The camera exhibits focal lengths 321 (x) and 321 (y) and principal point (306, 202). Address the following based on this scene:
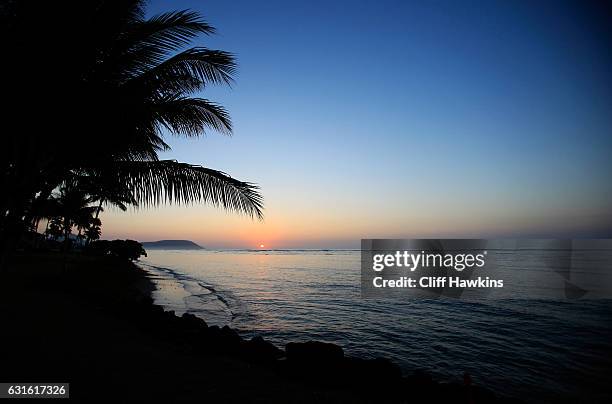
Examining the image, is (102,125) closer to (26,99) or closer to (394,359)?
(26,99)

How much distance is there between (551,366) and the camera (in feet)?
29.6

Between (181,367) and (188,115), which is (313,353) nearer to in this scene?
(181,367)

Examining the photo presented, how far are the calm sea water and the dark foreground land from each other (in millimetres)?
3409

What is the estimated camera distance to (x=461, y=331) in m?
12.7

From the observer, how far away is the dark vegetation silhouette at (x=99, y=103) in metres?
3.89

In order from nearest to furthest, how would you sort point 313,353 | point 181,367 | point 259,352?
point 181,367
point 313,353
point 259,352

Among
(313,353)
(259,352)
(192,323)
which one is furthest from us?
(192,323)

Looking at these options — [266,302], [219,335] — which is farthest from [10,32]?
[266,302]

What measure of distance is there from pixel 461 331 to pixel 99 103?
547 inches

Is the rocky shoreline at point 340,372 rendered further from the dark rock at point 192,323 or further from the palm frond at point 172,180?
the palm frond at point 172,180

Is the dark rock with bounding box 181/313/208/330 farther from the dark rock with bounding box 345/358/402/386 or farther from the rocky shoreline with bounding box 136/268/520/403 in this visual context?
the dark rock with bounding box 345/358/402/386

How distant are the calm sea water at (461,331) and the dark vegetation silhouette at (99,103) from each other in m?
7.76

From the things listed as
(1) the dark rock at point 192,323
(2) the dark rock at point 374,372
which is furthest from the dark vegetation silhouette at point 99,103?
(1) the dark rock at point 192,323

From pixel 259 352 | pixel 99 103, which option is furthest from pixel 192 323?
pixel 99 103
